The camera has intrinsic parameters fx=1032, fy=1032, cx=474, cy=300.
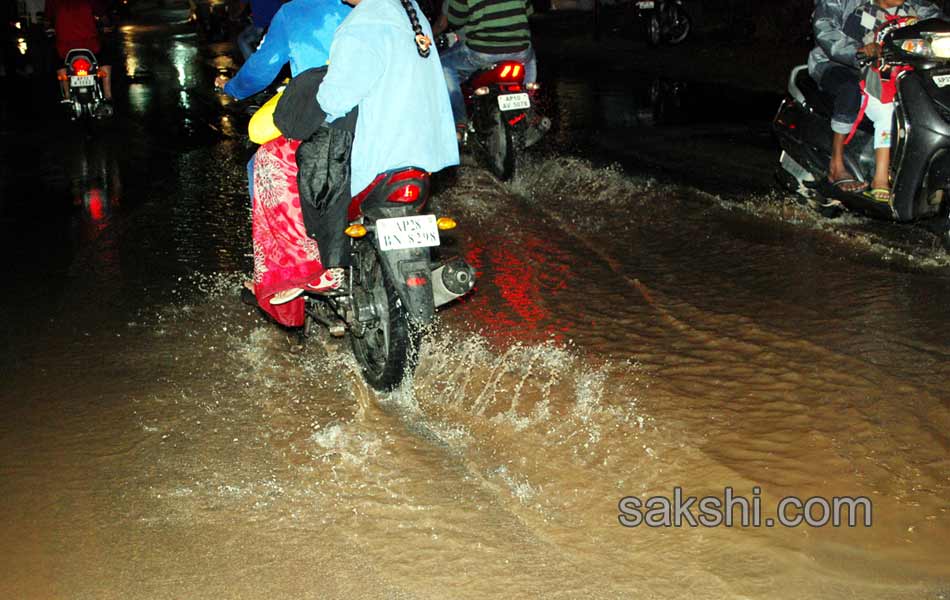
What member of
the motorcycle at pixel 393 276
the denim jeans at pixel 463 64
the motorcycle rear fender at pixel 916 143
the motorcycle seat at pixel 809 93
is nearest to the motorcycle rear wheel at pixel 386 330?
the motorcycle at pixel 393 276

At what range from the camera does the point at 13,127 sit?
44.3 ft

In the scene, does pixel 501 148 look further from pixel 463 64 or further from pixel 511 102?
pixel 463 64

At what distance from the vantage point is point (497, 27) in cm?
917

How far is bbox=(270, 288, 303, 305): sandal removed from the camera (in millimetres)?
5078

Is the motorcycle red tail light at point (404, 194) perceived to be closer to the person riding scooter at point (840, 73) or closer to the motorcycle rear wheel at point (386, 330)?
the motorcycle rear wheel at point (386, 330)

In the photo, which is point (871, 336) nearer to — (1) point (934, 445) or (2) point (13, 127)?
(1) point (934, 445)

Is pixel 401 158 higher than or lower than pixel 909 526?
higher

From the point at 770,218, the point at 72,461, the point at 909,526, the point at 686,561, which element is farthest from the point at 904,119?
the point at 72,461

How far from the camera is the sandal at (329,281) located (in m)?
5.03

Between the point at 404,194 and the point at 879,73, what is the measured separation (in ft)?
11.8

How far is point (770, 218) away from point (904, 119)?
155 centimetres

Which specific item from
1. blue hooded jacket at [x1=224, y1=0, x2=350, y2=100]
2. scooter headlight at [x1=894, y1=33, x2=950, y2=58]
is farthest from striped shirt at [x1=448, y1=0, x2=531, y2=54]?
blue hooded jacket at [x1=224, y1=0, x2=350, y2=100]

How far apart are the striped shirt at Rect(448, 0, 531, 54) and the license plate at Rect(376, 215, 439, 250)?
515 centimetres

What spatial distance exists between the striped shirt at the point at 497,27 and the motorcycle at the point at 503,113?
166 millimetres
